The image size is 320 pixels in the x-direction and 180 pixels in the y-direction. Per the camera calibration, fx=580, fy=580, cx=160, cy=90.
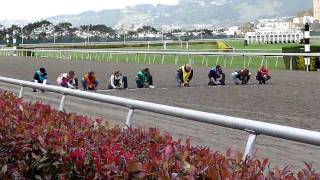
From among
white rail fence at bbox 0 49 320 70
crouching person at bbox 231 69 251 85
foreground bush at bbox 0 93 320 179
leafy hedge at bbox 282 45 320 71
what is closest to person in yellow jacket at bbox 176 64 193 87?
crouching person at bbox 231 69 251 85

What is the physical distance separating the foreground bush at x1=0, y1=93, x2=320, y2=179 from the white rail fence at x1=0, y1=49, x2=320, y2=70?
15766 mm

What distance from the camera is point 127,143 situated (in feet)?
11.2

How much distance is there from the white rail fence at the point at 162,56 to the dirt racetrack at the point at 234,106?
1.85 metres

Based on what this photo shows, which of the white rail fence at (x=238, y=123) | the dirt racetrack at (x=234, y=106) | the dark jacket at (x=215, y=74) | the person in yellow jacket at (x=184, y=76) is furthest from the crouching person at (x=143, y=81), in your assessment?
the white rail fence at (x=238, y=123)

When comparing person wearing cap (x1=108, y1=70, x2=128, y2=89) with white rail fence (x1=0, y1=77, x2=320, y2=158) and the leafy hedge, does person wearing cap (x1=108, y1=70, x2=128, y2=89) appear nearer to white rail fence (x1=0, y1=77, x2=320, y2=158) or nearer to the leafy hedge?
the leafy hedge

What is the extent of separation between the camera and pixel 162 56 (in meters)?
30.4

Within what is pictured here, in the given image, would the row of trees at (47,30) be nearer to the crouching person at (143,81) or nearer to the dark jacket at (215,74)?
the crouching person at (143,81)

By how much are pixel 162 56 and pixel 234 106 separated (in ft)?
65.5

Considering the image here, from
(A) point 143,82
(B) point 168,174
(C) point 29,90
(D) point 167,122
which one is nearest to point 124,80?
(A) point 143,82

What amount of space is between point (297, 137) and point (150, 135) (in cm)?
96

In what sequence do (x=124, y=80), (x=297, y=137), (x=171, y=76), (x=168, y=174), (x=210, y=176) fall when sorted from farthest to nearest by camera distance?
1. (x=171, y=76)
2. (x=124, y=80)
3. (x=297, y=137)
4. (x=168, y=174)
5. (x=210, y=176)

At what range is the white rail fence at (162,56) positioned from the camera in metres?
22.9

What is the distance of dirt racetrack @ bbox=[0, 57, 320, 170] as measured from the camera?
12.9 ft

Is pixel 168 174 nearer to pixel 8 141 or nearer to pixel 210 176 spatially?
pixel 210 176
